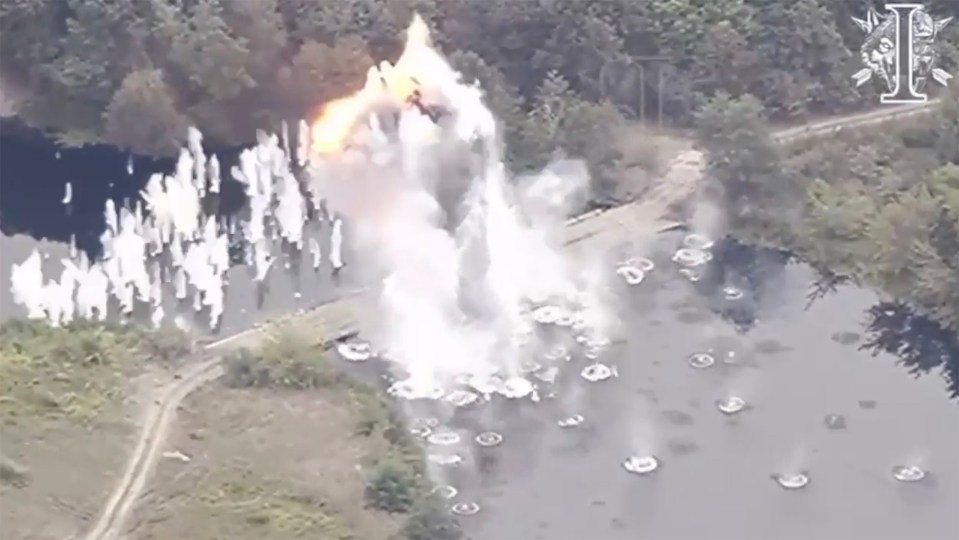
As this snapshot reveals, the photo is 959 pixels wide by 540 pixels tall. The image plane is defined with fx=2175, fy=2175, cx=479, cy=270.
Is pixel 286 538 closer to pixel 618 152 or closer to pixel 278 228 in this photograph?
pixel 278 228

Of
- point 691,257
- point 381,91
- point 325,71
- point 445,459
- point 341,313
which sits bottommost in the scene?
point 445,459

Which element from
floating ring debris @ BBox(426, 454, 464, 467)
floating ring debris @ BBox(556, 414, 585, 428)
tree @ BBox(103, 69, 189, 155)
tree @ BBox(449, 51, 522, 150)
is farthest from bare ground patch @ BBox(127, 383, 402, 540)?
tree @ BBox(103, 69, 189, 155)

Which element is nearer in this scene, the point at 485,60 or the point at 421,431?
the point at 421,431

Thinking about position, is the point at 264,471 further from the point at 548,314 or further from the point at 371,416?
the point at 548,314

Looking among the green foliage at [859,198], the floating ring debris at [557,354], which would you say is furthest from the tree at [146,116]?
the floating ring debris at [557,354]

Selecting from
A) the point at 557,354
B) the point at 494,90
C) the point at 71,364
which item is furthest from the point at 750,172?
the point at 71,364

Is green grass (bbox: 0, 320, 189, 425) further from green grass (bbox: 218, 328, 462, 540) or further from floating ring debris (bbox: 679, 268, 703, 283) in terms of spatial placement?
floating ring debris (bbox: 679, 268, 703, 283)
